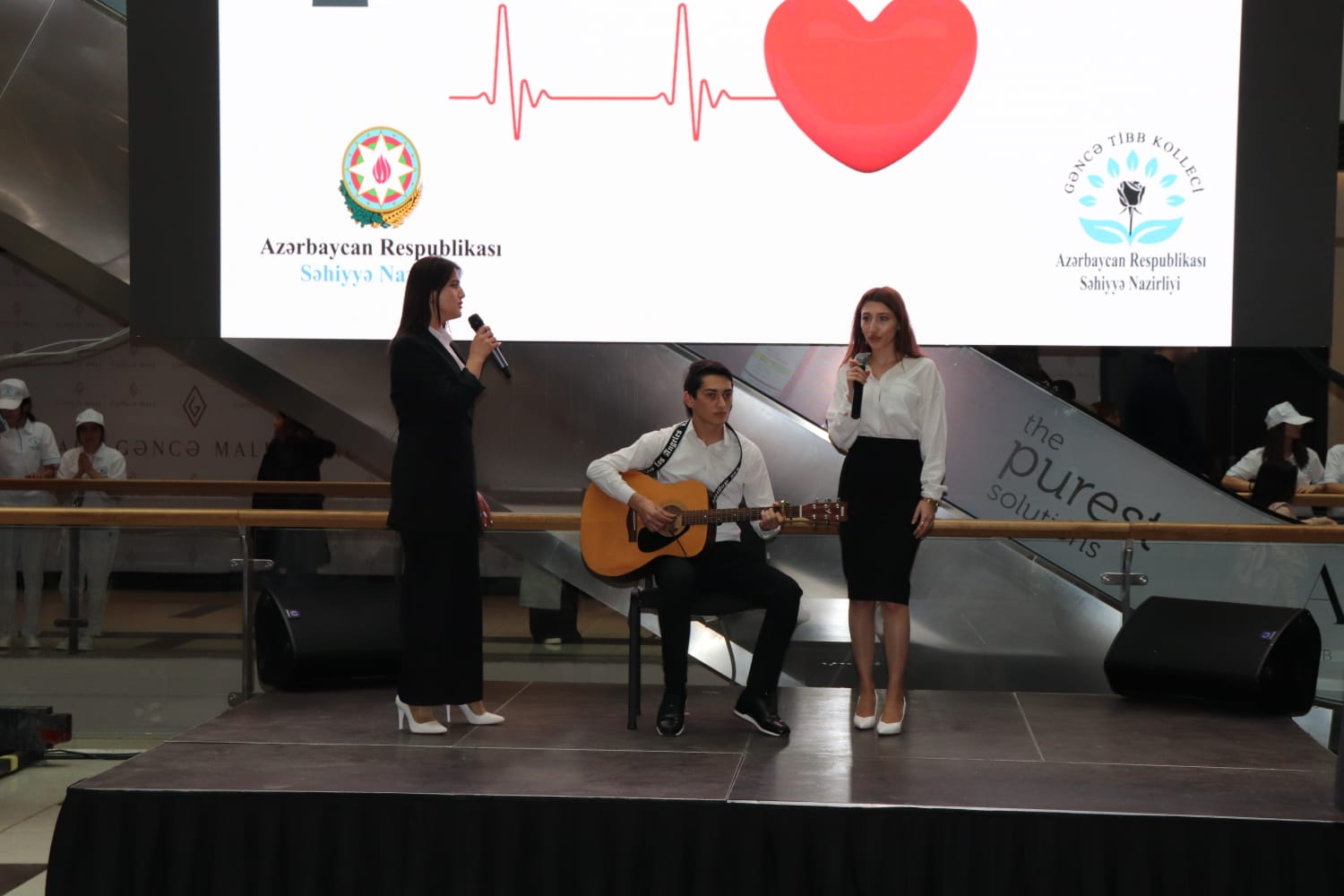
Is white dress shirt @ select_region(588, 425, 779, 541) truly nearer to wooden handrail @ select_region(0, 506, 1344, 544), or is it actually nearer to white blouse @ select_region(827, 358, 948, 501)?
white blouse @ select_region(827, 358, 948, 501)

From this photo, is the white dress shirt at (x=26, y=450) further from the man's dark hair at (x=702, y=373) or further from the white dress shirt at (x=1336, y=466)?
the white dress shirt at (x=1336, y=466)

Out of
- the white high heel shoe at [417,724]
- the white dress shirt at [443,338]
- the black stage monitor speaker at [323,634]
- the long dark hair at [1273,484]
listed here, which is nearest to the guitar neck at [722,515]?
the white dress shirt at [443,338]

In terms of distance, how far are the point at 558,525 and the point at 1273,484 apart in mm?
4169

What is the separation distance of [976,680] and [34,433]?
639cm

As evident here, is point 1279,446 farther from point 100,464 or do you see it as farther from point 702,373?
point 100,464

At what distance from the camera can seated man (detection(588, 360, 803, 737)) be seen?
15.2 feet

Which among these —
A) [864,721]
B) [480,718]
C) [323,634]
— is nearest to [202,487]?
[323,634]

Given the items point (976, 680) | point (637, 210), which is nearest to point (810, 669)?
point (976, 680)

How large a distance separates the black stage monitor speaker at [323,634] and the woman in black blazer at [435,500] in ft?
2.39

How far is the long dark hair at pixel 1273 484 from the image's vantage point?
745 centimetres

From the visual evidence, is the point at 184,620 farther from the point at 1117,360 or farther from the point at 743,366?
the point at 1117,360

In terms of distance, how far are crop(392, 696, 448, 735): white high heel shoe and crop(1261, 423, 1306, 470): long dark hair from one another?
5326 millimetres

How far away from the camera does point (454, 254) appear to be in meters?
6.30

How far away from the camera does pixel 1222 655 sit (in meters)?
4.96
